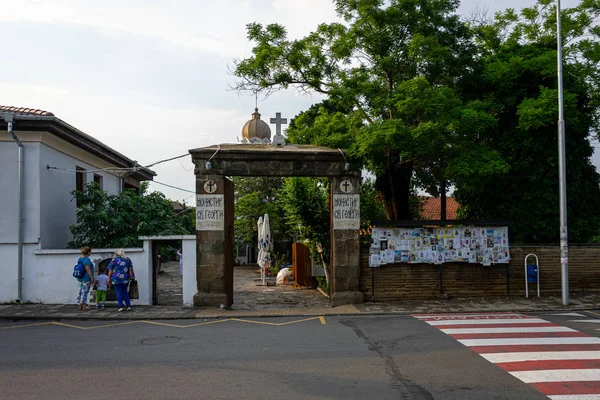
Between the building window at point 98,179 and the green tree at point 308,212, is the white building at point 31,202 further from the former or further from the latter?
the green tree at point 308,212

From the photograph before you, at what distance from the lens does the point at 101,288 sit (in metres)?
14.6

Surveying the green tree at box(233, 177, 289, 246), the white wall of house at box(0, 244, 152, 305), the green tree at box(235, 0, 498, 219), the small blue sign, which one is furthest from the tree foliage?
the green tree at box(233, 177, 289, 246)

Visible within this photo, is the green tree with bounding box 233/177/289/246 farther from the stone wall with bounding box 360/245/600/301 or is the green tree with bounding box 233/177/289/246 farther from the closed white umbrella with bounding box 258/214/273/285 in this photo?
the stone wall with bounding box 360/245/600/301

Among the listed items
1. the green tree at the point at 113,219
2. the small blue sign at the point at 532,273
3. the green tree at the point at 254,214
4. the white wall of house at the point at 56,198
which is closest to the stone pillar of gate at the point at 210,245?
the green tree at the point at 113,219

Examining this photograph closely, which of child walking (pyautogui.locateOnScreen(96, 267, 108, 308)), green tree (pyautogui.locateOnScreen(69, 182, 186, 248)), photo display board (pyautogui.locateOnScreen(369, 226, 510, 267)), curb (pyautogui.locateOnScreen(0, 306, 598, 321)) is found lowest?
curb (pyautogui.locateOnScreen(0, 306, 598, 321))

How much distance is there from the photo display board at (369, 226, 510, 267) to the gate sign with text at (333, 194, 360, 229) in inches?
32.1

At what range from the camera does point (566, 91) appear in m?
17.6

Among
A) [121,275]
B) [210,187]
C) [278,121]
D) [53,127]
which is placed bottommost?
[121,275]

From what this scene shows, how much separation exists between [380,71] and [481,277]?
711cm

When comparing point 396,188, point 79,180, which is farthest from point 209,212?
point 79,180

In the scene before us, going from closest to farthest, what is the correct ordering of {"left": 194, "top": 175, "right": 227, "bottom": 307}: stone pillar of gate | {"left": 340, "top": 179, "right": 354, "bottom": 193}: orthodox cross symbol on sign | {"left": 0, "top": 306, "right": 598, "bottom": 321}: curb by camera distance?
{"left": 0, "top": 306, "right": 598, "bottom": 321}: curb, {"left": 194, "top": 175, "right": 227, "bottom": 307}: stone pillar of gate, {"left": 340, "top": 179, "right": 354, "bottom": 193}: orthodox cross symbol on sign

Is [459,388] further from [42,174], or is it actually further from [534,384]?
[42,174]

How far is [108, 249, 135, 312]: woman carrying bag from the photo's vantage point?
1398 cm

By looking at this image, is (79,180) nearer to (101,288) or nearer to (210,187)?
(101,288)
